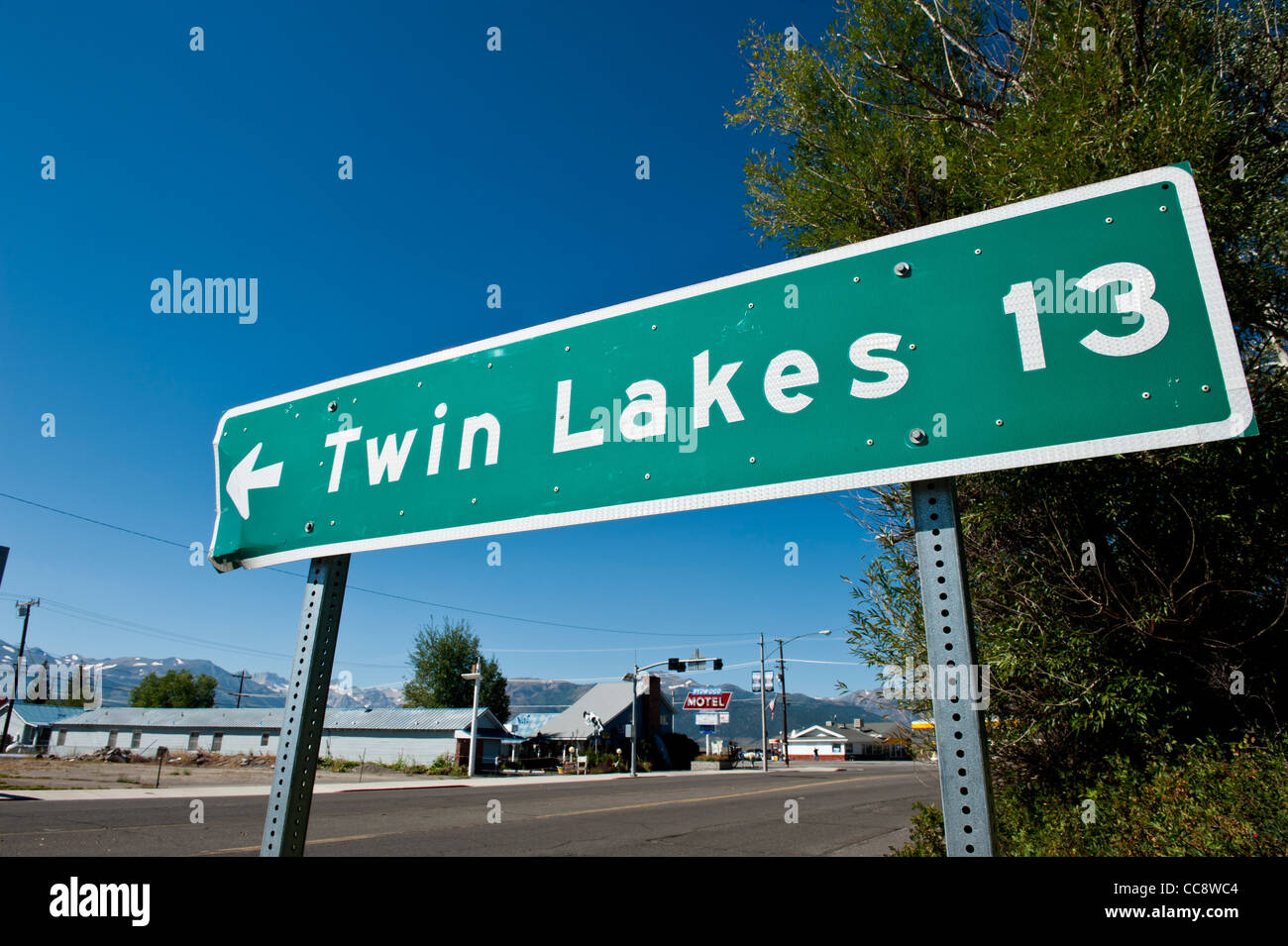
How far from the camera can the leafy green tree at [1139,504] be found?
5.00 meters

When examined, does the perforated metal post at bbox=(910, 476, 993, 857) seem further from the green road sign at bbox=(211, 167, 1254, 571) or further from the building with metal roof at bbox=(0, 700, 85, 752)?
the building with metal roof at bbox=(0, 700, 85, 752)

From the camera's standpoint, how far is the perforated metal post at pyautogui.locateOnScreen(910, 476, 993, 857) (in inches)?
40.4

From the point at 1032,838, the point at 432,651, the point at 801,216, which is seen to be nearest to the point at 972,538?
the point at 1032,838

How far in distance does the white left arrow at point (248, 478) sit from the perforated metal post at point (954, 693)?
1.73m

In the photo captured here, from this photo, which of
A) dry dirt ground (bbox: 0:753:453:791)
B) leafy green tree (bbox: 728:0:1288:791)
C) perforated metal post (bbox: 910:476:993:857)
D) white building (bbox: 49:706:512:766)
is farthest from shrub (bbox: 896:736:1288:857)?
white building (bbox: 49:706:512:766)

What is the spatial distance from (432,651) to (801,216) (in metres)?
59.8

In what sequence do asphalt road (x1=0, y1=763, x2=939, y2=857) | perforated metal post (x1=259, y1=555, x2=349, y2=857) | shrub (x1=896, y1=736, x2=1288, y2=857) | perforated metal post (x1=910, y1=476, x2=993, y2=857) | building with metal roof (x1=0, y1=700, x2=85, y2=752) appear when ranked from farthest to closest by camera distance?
building with metal roof (x1=0, y1=700, x2=85, y2=752)
asphalt road (x1=0, y1=763, x2=939, y2=857)
shrub (x1=896, y1=736, x2=1288, y2=857)
perforated metal post (x1=259, y1=555, x2=349, y2=857)
perforated metal post (x1=910, y1=476, x2=993, y2=857)

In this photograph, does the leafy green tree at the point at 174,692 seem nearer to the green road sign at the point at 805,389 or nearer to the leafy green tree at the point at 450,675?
the leafy green tree at the point at 450,675

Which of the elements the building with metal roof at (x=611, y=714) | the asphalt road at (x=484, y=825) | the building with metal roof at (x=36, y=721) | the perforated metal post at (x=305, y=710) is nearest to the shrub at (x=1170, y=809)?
the asphalt road at (x=484, y=825)

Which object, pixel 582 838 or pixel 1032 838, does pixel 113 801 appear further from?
pixel 1032 838

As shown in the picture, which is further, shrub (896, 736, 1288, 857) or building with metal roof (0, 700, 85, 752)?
building with metal roof (0, 700, 85, 752)

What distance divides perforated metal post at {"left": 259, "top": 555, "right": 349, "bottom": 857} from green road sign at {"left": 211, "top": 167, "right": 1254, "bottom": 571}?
10 centimetres

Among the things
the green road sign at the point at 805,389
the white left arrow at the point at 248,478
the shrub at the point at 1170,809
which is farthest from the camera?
the shrub at the point at 1170,809
